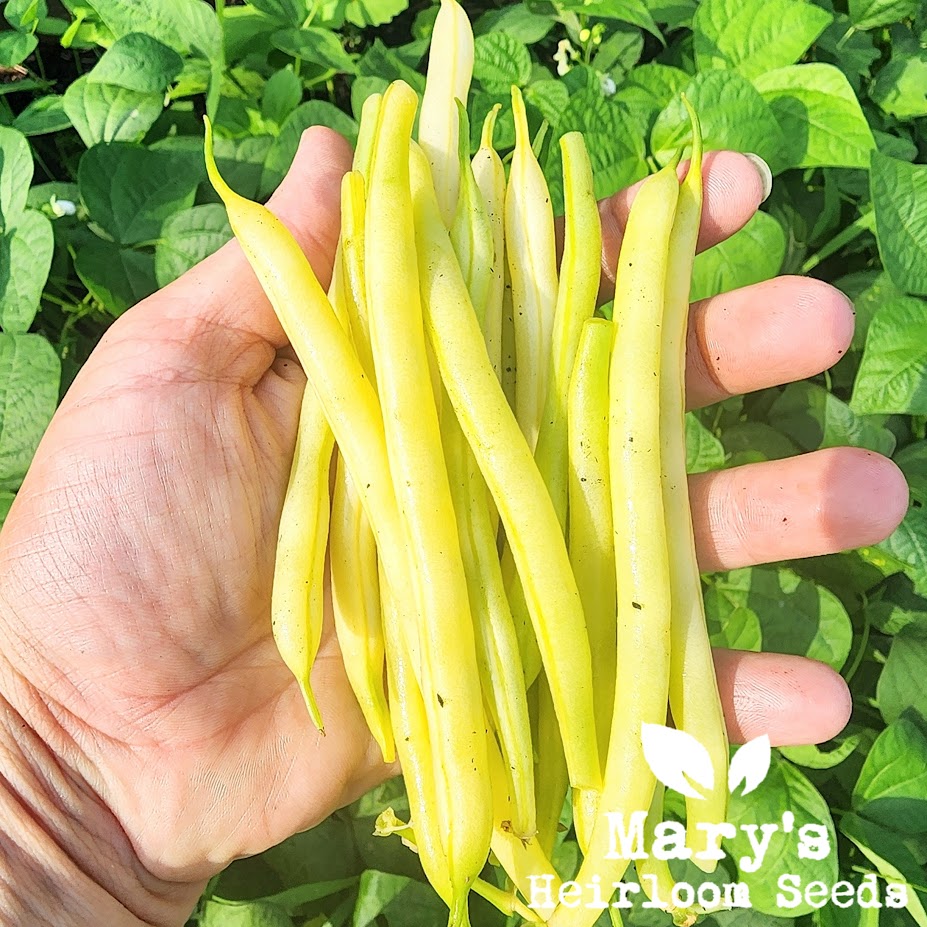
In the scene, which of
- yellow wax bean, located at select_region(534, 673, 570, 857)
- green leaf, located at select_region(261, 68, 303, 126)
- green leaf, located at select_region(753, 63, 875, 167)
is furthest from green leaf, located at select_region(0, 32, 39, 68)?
yellow wax bean, located at select_region(534, 673, 570, 857)

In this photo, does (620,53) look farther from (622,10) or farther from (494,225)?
(494,225)

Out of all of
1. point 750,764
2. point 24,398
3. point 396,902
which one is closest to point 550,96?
point 24,398

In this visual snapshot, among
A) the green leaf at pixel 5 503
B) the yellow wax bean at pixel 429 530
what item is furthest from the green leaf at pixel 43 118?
the yellow wax bean at pixel 429 530

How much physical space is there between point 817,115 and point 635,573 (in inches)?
54.8

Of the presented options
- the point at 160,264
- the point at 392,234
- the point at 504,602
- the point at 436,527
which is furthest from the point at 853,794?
the point at 160,264

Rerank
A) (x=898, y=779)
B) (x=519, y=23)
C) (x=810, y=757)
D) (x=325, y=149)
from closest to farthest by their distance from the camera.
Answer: (x=325, y=149) → (x=898, y=779) → (x=810, y=757) → (x=519, y=23)

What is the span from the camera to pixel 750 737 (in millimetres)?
2020

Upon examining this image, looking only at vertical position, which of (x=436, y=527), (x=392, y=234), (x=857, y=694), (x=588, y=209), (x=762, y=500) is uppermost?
(x=392, y=234)

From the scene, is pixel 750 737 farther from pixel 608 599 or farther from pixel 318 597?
pixel 318 597

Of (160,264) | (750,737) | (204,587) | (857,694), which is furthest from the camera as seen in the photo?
(857,694)

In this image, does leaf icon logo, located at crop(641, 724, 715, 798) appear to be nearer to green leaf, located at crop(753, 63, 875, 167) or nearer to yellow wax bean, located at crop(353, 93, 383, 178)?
yellow wax bean, located at crop(353, 93, 383, 178)

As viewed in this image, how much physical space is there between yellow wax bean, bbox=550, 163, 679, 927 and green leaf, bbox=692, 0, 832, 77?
1.01 m

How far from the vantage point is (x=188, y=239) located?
2.23 meters

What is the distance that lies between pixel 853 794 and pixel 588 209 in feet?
5.12
